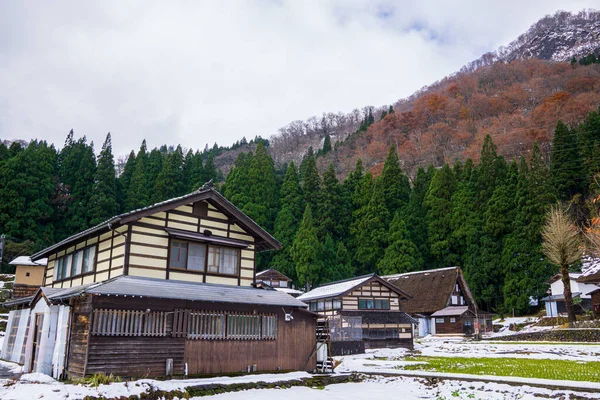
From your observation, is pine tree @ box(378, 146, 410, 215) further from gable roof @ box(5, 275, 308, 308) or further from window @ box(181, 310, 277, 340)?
window @ box(181, 310, 277, 340)

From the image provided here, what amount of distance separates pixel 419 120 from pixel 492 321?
172 feet

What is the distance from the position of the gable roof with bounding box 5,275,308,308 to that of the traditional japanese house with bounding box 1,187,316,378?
0.14 ft

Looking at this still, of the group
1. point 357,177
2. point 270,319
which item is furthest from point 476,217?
point 270,319

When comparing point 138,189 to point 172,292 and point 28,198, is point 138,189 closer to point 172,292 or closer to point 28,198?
point 28,198

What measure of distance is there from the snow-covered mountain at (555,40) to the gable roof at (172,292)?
134m

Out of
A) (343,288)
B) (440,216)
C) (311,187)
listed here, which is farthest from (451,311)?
(311,187)

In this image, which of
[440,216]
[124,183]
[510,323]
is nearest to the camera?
[510,323]

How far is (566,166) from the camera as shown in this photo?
5103cm

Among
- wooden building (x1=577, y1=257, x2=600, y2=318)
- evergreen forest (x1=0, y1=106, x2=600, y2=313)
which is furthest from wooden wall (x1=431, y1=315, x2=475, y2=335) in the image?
wooden building (x1=577, y1=257, x2=600, y2=318)

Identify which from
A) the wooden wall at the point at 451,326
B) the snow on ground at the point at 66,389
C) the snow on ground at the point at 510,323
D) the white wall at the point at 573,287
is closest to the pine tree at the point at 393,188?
the wooden wall at the point at 451,326

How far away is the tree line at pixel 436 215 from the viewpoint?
151 feet

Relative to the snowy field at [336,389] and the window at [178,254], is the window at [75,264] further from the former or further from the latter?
the snowy field at [336,389]

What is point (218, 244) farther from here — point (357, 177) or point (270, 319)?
point (357, 177)

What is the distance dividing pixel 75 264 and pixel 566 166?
52.5 metres
